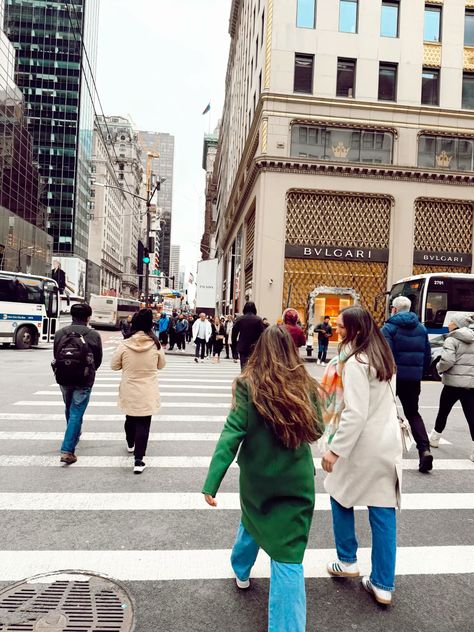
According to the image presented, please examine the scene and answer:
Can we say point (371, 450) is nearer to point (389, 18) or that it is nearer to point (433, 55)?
point (433, 55)

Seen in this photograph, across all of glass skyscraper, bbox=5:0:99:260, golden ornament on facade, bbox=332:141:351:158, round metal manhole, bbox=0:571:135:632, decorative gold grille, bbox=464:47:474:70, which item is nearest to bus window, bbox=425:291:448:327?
golden ornament on facade, bbox=332:141:351:158

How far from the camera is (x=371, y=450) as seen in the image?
3164 mm

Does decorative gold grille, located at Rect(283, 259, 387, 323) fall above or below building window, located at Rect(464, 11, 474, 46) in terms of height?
below

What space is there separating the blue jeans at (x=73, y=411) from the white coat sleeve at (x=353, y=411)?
12.4 ft

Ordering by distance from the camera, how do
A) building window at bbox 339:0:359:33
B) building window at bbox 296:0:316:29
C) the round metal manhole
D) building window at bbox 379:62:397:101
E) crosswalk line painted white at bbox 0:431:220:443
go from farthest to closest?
building window at bbox 379:62:397:101, building window at bbox 339:0:359:33, building window at bbox 296:0:316:29, crosswalk line painted white at bbox 0:431:220:443, the round metal manhole

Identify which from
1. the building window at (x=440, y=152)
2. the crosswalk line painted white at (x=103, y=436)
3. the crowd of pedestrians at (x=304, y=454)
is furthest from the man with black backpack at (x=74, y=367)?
the building window at (x=440, y=152)

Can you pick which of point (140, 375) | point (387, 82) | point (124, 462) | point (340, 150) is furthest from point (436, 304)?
point (387, 82)

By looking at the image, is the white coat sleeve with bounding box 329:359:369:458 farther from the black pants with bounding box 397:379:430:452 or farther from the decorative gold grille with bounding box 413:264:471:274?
the decorative gold grille with bounding box 413:264:471:274

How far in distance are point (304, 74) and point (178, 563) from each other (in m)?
29.0

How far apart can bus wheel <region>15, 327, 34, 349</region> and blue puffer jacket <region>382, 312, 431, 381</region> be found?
19148mm

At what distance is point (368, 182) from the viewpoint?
91.1ft

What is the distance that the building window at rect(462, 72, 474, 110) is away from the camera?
28531 mm

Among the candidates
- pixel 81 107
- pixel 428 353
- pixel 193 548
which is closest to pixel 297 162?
pixel 428 353

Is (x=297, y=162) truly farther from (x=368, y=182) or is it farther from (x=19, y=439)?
(x=19, y=439)
